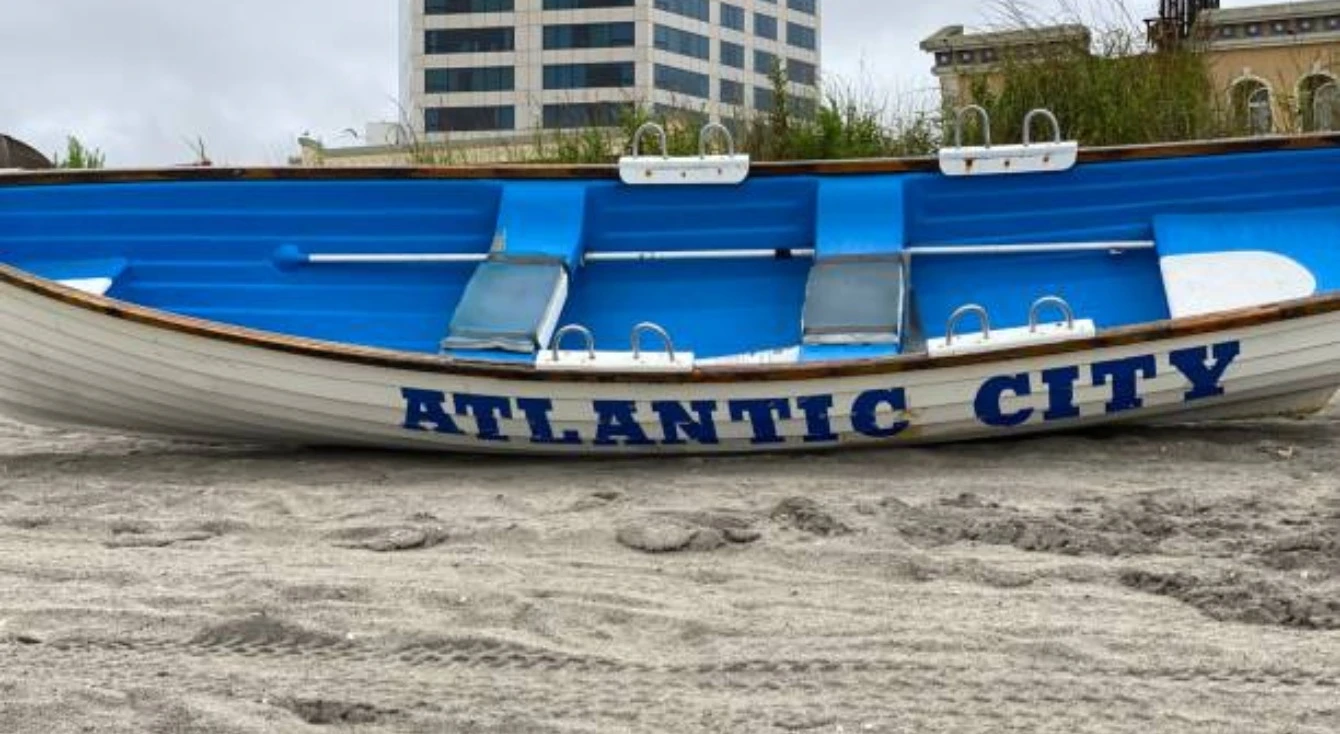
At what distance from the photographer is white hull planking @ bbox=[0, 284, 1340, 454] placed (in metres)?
4.46

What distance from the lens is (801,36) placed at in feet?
239

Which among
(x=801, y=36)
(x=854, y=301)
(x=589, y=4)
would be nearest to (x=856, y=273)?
(x=854, y=301)

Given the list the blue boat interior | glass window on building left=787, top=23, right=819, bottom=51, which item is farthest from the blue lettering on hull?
glass window on building left=787, top=23, right=819, bottom=51

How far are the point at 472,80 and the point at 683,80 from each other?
942 cm

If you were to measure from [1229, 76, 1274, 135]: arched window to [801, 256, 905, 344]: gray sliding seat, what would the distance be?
11.1 ft

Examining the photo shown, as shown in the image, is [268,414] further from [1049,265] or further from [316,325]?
[1049,265]

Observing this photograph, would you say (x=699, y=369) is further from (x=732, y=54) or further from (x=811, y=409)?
(x=732, y=54)

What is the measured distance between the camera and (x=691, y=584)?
3107mm

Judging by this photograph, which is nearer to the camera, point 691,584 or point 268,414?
point 691,584

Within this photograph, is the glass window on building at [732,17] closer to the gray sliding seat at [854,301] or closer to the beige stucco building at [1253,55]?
the beige stucco building at [1253,55]

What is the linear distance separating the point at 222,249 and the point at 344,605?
314 cm

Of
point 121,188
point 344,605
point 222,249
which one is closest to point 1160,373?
point 344,605

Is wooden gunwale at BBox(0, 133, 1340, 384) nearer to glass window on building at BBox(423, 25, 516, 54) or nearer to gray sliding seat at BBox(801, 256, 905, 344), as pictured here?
gray sliding seat at BBox(801, 256, 905, 344)

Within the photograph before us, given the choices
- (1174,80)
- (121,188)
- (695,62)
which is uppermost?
(695,62)
